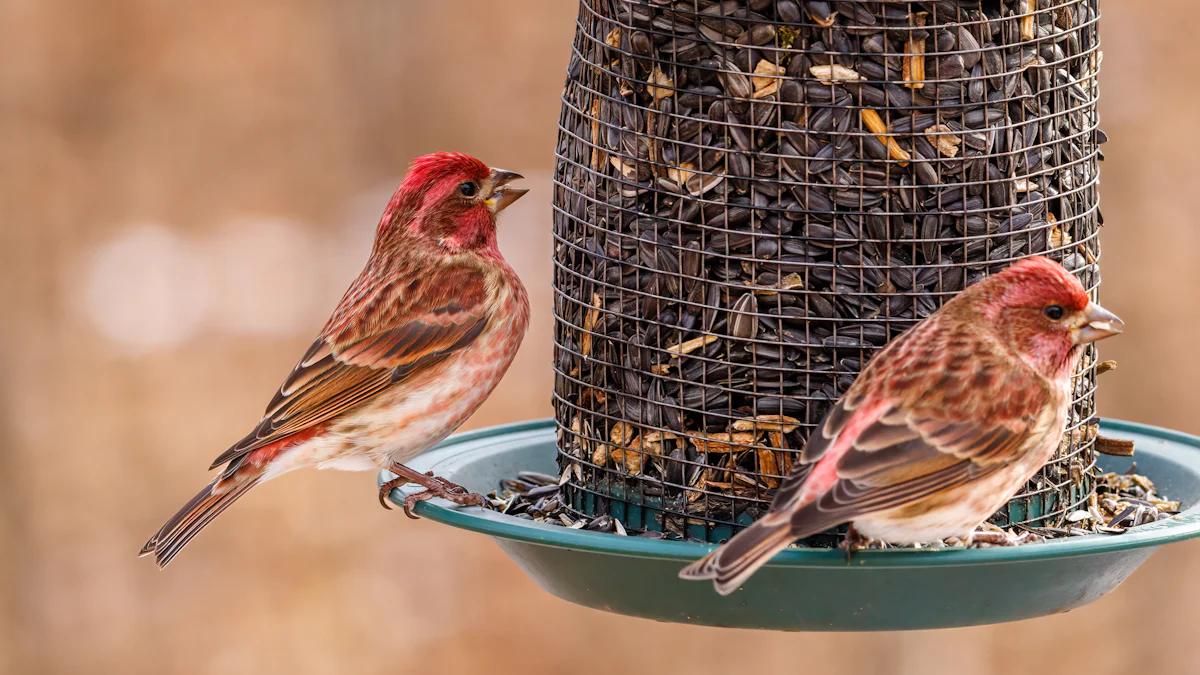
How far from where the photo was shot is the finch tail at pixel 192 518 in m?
6.68

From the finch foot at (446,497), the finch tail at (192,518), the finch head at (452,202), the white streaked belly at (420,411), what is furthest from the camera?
the finch head at (452,202)

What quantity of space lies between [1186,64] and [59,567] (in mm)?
9621

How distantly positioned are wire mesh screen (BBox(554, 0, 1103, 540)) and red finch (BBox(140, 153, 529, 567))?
0.87 metres

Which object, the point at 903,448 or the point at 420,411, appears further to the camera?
the point at 420,411

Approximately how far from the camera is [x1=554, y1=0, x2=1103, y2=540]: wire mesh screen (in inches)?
213

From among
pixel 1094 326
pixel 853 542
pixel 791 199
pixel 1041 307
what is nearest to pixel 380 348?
pixel 791 199

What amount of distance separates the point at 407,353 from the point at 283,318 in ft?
25.6

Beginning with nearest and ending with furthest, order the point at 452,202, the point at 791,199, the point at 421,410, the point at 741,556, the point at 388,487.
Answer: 1. the point at 741,556
2. the point at 791,199
3. the point at 388,487
4. the point at 421,410
5. the point at 452,202

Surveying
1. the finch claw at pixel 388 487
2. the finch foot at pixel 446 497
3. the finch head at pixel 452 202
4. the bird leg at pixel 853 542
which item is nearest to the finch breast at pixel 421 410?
the finch claw at pixel 388 487

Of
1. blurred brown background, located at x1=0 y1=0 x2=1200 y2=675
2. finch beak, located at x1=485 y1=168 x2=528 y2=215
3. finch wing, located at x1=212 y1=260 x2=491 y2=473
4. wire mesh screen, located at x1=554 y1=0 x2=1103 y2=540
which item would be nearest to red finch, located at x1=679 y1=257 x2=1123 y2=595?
wire mesh screen, located at x1=554 y1=0 x2=1103 y2=540

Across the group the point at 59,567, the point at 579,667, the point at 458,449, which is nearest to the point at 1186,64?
the point at 579,667

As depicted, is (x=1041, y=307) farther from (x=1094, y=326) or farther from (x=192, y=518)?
(x=192, y=518)

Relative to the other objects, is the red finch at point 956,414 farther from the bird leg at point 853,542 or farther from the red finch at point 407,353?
the red finch at point 407,353

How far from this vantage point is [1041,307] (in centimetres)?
536
